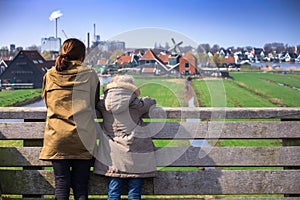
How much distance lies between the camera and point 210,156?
296 centimetres

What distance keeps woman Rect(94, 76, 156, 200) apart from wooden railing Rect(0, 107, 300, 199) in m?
0.24

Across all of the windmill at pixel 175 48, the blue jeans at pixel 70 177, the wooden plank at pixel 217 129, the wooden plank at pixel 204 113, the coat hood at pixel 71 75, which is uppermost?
the windmill at pixel 175 48

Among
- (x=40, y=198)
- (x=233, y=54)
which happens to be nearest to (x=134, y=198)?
(x=40, y=198)

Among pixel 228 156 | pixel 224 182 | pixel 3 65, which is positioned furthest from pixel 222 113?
pixel 3 65

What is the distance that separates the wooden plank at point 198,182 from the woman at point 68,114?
42cm

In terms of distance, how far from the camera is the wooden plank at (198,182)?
296 centimetres

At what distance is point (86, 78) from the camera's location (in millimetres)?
2602

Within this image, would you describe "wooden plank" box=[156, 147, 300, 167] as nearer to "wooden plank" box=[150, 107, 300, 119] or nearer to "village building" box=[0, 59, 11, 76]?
"wooden plank" box=[150, 107, 300, 119]

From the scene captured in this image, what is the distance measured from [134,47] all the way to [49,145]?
101 cm

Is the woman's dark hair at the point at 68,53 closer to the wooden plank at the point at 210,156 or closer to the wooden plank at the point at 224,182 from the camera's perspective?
the wooden plank at the point at 210,156

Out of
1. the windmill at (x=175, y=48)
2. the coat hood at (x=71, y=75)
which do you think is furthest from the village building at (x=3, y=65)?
the coat hood at (x=71, y=75)

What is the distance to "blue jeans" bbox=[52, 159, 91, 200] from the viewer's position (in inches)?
102

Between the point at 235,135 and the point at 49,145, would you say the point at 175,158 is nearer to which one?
the point at 235,135

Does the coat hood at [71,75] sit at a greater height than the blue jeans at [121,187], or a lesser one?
greater
